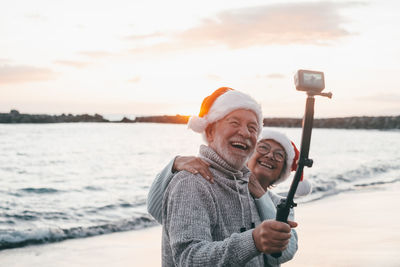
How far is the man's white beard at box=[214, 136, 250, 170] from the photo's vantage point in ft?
7.09

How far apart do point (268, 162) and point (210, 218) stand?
1.64 m

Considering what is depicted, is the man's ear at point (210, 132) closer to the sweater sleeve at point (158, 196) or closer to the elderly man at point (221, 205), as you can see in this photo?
the elderly man at point (221, 205)

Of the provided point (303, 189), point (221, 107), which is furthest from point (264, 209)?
point (303, 189)

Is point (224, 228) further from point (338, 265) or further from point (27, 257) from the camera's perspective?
point (27, 257)

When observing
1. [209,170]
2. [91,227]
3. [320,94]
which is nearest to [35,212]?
[91,227]

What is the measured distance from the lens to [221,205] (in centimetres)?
204

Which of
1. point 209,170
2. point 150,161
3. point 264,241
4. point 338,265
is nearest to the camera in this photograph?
point 264,241

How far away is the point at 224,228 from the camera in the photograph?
2004mm

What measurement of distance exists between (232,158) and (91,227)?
6.53 meters

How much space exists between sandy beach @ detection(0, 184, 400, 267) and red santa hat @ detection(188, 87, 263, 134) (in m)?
3.89

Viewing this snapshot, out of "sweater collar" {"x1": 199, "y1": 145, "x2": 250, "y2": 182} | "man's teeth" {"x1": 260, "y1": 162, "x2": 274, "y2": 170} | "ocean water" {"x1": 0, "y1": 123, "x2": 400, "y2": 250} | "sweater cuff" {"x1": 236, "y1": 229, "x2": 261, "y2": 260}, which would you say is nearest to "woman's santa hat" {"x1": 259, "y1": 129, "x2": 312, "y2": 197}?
"man's teeth" {"x1": 260, "y1": 162, "x2": 274, "y2": 170}

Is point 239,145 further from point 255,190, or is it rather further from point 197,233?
point 197,233

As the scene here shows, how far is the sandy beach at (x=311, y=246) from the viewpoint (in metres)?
5.95

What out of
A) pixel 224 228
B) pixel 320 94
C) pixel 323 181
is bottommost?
pixel 323 181
